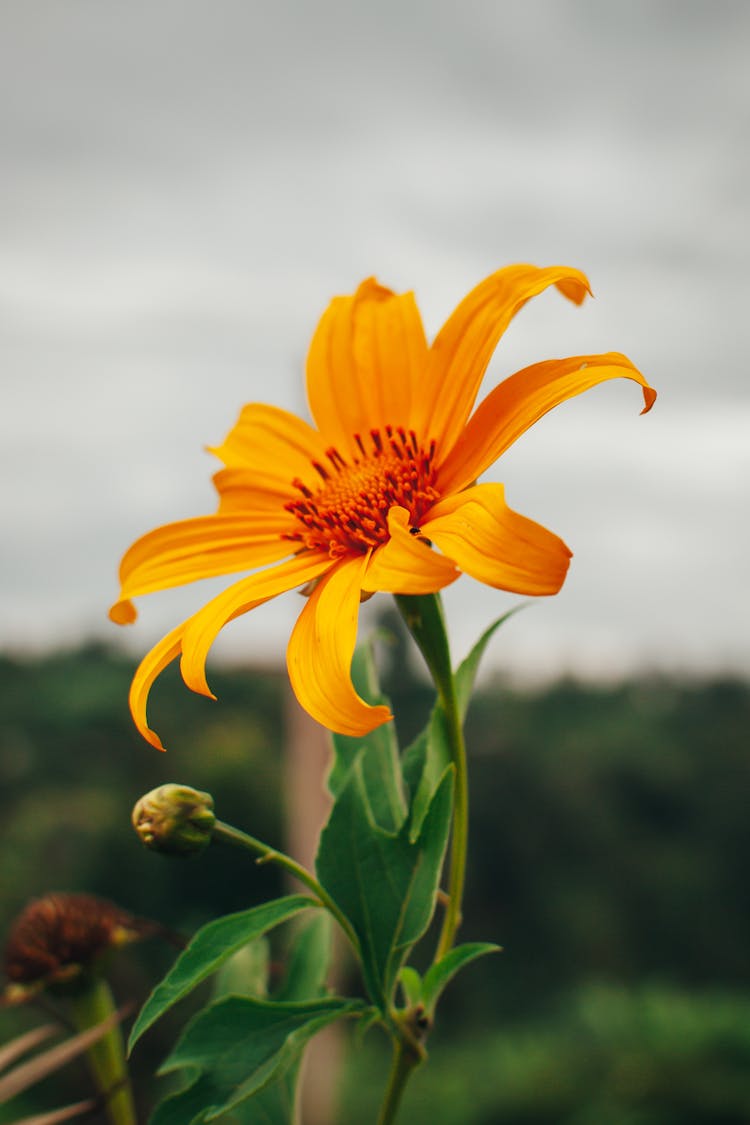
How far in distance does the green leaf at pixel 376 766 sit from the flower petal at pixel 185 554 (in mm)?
106

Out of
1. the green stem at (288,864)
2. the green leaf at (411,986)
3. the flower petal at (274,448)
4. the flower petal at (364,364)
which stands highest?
the flower petal at (364,364)

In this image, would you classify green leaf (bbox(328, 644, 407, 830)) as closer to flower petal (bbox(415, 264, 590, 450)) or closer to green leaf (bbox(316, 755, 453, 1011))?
green leaf (bbox(316, 755, 453, 1011))

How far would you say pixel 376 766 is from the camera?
69 cm

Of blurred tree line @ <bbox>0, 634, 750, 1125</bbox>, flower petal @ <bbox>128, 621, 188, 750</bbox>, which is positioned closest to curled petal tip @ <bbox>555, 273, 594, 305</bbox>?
flower petal @ <bbox>128, 621, 188, 750</bbox>

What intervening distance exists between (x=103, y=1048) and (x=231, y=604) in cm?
38

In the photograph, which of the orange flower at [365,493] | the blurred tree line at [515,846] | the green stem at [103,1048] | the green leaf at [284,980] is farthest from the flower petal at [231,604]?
the blurred tree line at [515,846]

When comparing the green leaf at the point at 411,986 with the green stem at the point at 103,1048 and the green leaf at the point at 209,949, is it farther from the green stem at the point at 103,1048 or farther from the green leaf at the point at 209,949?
the green stem at the point at 103,1048

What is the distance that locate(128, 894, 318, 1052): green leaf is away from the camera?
0.53m

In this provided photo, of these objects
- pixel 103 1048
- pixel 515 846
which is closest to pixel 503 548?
pixel 103 1048

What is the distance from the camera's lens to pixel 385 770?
0.68m

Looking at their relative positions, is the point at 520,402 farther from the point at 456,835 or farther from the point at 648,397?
the point at 456,835

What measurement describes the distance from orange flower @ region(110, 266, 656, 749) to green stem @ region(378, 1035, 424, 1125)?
20 cm

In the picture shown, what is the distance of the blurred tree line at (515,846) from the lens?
8.45m

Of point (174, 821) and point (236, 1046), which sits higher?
point (174, 821)
